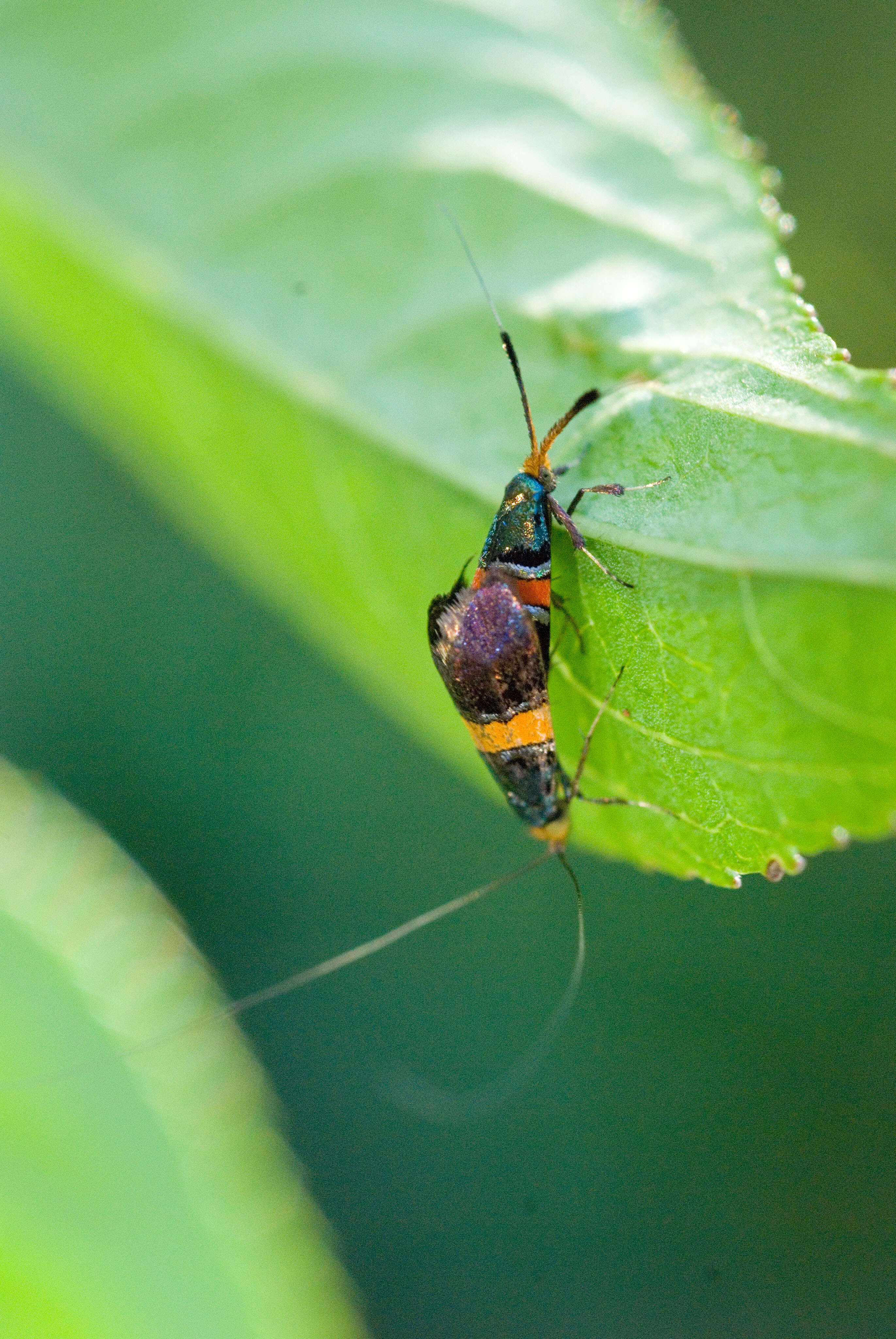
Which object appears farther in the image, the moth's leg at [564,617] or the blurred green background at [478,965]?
the blurred green background at [478,965]

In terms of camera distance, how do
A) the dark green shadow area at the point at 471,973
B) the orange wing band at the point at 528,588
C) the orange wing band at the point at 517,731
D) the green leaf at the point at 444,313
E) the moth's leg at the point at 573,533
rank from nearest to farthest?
the green leaf at the point at 444,313
the moth's leg at the point at 573,533
the orange wing band at the point at 528,588
the orange wing band at the point at 517,731
the dark green shadow area at the point at 471,973

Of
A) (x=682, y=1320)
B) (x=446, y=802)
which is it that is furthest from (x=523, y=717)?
(x=682, y=1320)

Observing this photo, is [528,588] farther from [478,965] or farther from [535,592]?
[478,965]

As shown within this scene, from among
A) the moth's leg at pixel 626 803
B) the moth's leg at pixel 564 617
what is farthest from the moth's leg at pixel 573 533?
the moth's leg at pixel 626 803

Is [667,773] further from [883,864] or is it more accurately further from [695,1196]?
[695,1196]

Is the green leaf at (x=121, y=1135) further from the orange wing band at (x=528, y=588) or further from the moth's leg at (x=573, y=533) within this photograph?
the moth's leg at (x=573, y=533)

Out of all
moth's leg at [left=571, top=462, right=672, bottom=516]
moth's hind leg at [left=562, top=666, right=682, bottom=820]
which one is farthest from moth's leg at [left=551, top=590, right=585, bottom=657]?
moth's leg at [left=571, top=462, right=672, bottom=516]
